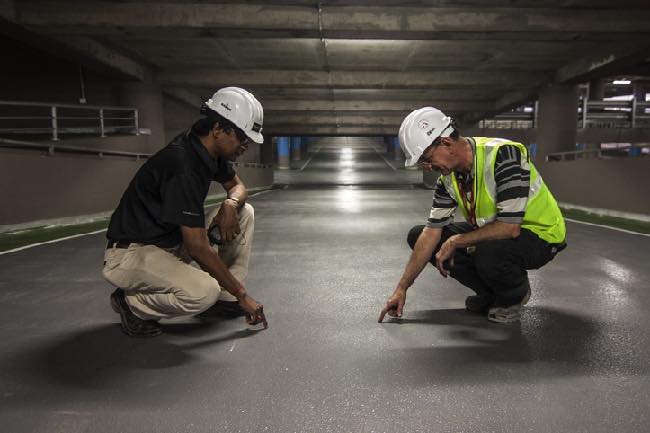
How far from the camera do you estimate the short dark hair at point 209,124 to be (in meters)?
2.98

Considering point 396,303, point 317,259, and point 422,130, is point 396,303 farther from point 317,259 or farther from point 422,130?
point 317,259

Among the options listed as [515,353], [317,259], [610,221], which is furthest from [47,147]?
[610,221]

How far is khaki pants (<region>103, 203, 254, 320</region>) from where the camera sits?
3027 millimetres

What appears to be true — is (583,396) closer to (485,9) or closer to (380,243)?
(380,243)

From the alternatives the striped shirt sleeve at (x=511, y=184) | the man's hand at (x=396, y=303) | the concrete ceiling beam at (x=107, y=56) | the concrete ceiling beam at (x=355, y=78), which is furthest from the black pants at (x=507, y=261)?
the concrete ceiling beam at (x=355, y=78)

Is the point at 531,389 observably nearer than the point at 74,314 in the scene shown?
Yes

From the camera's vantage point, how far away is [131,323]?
3.26 metres

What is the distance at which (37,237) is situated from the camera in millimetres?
7574

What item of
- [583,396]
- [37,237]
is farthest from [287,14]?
[583,396]

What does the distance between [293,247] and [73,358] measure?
4366mm

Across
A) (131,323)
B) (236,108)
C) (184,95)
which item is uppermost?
(184,95)

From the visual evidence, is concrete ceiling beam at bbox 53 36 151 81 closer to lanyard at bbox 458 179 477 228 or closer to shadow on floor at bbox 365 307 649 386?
lanyard at bbox 458 179 477 228

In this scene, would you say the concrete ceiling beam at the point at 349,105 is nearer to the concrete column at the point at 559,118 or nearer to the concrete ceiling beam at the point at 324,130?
the concrete ceiling beam at the point at 324,130

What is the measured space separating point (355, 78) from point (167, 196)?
14.2 m
